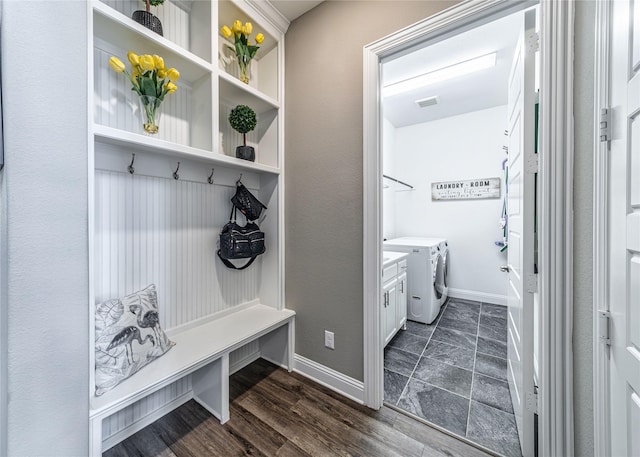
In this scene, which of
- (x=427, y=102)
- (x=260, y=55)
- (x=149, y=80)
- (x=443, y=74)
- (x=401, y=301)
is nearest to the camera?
(x=149, y=80)

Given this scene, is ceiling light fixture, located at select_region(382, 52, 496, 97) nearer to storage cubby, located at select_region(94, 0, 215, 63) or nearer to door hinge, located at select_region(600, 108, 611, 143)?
storage cubby, located at select_region(94, 0, 215, 63)

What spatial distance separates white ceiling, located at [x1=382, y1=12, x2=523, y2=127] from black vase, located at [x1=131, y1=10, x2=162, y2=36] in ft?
4.19

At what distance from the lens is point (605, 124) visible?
0.82m

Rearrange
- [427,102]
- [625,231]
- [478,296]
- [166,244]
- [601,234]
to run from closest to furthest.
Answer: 1. [625,231]
2. [601,234]
3. [166,244]
4. [427,102]
5. [478,296]

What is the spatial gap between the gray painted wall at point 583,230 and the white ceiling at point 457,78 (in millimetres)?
792

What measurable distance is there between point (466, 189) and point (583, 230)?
300 cm

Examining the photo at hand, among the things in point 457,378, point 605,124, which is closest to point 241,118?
point 605,124

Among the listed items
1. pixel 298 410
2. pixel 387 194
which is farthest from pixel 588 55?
pixel 387 194

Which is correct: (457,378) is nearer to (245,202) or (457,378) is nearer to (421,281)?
(421,281)

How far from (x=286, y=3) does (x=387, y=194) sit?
110 inches

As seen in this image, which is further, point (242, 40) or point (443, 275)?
point (443, 275)

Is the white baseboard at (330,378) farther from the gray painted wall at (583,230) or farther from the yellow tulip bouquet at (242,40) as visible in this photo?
the yellow tulip bouquet at (242,40)

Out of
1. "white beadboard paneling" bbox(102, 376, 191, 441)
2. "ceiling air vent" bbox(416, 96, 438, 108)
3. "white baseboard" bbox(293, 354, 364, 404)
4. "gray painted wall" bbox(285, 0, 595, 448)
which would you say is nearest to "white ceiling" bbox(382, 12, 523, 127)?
"ceiling air vent" bbox(416, 96, 438, 108)

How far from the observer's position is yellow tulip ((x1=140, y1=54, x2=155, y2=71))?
3.89ft
